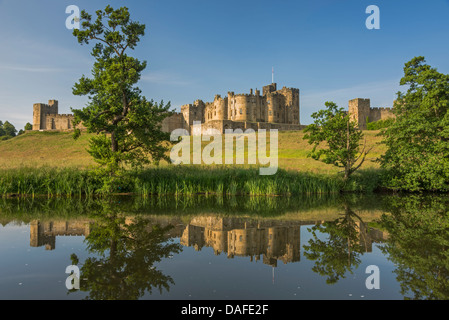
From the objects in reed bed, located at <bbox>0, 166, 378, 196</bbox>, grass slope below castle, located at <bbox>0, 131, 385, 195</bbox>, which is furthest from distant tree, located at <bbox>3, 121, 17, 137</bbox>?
reed bed, located at <bbox>0, 166, 378, 196</bbox>

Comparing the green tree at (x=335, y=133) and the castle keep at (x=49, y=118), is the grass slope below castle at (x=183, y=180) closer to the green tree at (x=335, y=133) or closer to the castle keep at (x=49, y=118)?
the green tree at (x=335, y=133)

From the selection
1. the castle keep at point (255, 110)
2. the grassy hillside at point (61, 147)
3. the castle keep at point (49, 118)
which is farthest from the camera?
the castle keep at point (49, 118)

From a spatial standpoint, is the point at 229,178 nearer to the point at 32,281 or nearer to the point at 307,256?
the point at 307,256

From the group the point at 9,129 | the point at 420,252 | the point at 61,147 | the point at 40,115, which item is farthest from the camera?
the point at 9,129

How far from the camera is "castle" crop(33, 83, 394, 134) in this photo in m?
66.0

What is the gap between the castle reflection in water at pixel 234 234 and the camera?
19.6 feet

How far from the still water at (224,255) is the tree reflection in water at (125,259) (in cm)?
2

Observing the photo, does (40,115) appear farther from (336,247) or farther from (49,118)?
(336,247)

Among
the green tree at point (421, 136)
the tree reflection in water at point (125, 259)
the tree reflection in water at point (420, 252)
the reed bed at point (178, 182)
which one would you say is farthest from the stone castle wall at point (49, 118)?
the tree reflection in water at point (420, 252)

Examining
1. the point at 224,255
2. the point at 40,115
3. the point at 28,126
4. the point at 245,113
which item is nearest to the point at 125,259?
the point at 224,255

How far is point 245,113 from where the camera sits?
71.0 meters

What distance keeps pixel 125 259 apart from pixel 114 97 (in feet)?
32.2

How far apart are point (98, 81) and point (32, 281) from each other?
36.1 ft
